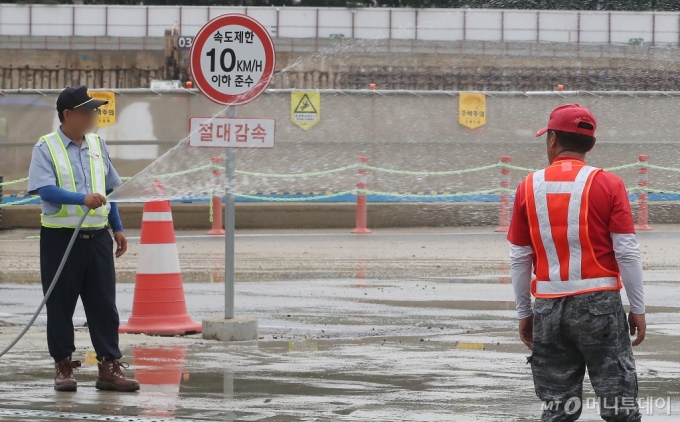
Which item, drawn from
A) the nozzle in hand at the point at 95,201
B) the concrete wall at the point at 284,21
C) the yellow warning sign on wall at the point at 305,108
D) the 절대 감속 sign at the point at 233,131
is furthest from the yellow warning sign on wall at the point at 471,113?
the concrete wall at the point at 284,21

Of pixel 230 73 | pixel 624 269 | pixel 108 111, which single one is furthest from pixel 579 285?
pixel 108 111

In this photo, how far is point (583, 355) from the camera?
487 cm

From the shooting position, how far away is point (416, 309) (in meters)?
10.8

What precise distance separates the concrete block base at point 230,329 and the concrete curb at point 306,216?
408 inches

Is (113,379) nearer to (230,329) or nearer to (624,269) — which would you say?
(230,329)

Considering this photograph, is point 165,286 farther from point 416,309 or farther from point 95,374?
point 416,309

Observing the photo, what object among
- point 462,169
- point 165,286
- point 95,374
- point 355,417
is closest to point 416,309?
point 165,286

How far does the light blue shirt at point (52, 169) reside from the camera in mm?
6785

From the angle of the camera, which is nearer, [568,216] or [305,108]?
[568,216]

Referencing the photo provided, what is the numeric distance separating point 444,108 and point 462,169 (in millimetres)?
1179

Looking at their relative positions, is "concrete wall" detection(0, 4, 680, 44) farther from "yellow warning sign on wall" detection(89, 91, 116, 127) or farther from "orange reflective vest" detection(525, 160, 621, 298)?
"orange reflective vest" detection(525, 160, 621, 298)

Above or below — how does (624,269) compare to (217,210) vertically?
below

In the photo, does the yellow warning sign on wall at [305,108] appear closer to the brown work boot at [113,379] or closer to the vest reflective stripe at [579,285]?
the brown work boot at [113,379]

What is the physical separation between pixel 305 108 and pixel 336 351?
521 inches
